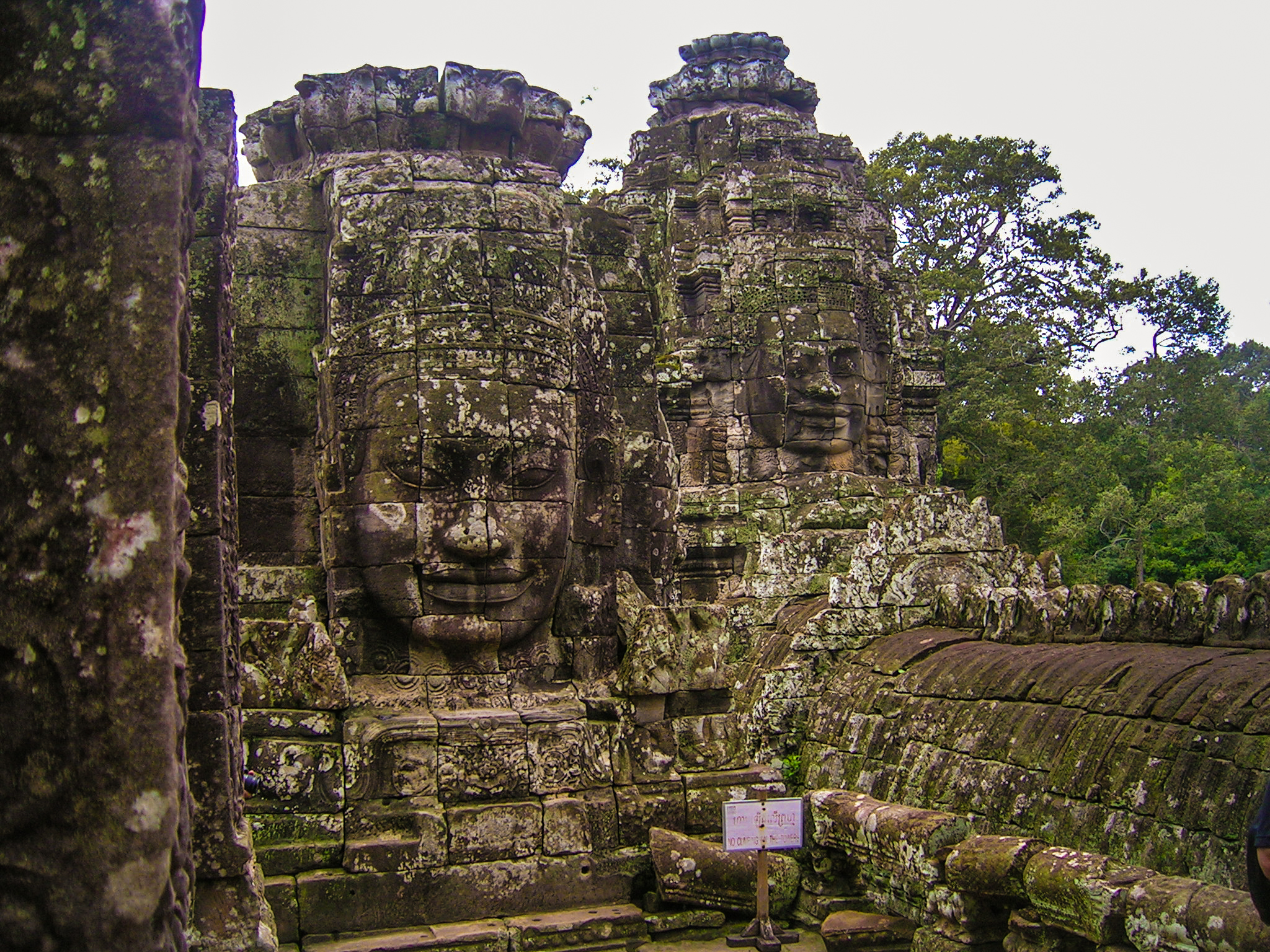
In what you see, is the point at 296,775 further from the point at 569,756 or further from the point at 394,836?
the point at 569,756

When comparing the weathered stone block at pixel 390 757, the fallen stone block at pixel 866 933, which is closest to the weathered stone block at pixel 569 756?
the weathered stone block at pixel 390 757

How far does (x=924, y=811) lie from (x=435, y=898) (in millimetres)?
2564

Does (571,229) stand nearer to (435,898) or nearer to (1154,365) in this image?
(435,898)

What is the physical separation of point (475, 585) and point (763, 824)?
1929mm

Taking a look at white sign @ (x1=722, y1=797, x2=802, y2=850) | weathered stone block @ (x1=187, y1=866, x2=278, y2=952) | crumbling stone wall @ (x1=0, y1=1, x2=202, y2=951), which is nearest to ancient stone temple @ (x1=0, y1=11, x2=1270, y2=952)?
weathered stone block @ (x1=187, y1=866, x2=278, y2=952)

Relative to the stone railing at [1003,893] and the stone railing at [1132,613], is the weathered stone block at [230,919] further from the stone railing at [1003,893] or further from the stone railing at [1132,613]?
the stone railing at [1132,613]

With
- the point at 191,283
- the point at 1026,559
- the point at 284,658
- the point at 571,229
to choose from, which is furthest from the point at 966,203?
the point at 191,283

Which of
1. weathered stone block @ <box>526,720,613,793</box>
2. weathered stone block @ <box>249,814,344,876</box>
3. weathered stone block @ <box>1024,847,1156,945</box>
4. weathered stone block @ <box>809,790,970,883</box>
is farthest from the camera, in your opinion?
weathered stone block @ <box>526,720,613,793</box>

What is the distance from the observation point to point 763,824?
656 cm

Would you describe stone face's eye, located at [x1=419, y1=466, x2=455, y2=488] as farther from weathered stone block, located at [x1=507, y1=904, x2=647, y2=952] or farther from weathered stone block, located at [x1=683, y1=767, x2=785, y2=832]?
weathered stone block, located at [x1=507, y1=904, x2=647, y2=952]

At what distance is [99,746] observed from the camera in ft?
6.09

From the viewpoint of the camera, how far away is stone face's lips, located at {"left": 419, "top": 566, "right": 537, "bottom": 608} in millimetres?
6926

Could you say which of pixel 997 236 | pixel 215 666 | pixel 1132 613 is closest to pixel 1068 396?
pixel 997 236

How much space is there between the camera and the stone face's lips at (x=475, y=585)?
6.93 meters
